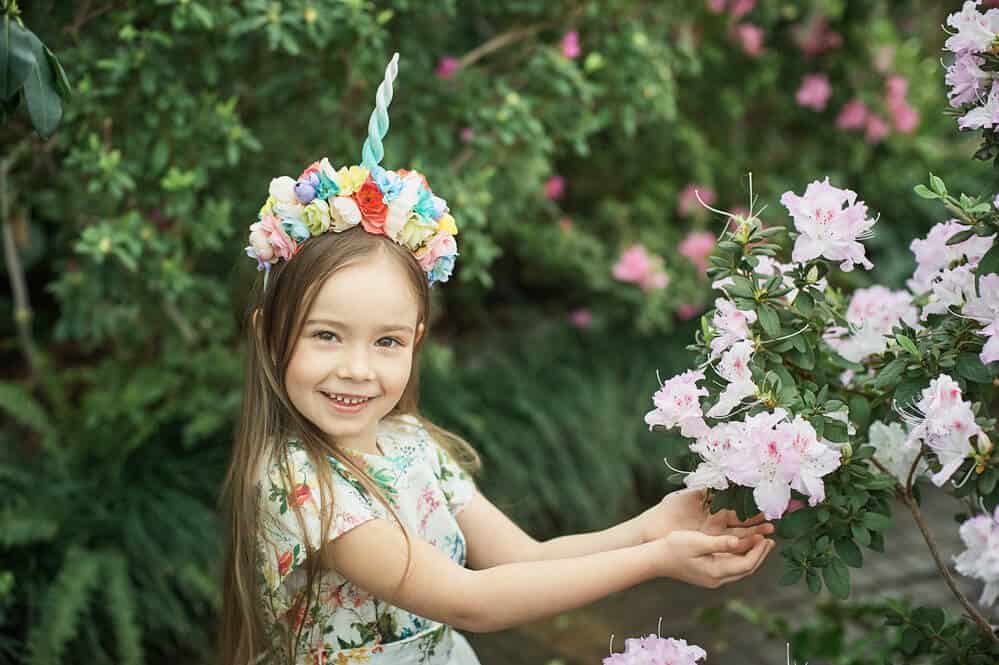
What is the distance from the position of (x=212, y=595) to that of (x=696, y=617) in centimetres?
150

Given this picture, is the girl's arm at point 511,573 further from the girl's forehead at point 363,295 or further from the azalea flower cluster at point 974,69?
the azalea flower cluster at point 974,69

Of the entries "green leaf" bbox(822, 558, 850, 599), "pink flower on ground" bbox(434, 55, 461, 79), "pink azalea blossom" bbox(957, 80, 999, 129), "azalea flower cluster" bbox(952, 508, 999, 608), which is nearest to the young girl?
"green leaf" bbox(822, 558, 850, 599)

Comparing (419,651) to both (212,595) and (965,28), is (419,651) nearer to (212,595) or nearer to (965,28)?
(212,595)

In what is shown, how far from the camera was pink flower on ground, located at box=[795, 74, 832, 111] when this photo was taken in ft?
15.8

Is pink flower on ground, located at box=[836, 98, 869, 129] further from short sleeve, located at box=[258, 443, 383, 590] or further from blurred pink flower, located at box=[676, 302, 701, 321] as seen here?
short sleeve, located at box=[258, 443, 383, 590]

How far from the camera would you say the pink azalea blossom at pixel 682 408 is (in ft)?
5.69

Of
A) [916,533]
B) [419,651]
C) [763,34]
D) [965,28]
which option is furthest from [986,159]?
[763,34]

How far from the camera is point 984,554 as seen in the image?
5.18ft

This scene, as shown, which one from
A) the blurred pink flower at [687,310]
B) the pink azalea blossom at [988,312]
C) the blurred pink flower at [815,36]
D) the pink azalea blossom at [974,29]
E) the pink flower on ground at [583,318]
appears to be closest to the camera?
the pink azalea blossom at [988,312]

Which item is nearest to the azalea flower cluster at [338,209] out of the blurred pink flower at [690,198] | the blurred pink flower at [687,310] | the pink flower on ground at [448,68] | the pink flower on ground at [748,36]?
the pink flower on ground at [448,68]

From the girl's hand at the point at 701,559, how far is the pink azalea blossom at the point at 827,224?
1.61 ft

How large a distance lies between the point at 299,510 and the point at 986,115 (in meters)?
1.33

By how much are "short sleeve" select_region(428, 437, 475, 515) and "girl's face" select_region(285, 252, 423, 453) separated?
311 millimetres

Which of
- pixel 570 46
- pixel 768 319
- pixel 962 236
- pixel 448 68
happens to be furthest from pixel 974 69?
pixel 448 68
